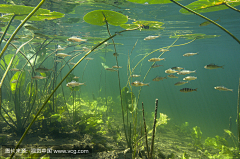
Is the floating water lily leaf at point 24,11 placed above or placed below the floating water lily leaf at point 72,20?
below

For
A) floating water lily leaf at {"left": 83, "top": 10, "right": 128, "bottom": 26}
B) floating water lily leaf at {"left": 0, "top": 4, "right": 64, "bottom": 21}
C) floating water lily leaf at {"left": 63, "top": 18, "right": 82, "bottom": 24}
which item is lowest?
floating water lily leaf at {"left": 83, "top": 10, "right": 128, "bottom": 26}

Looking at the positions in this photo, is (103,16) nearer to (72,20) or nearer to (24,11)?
(24,11)

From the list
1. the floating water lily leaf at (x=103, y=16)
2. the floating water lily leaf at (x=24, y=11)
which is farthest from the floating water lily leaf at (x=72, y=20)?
the floating water lily leaf at (x=103, y=16)

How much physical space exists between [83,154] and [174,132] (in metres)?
9.97

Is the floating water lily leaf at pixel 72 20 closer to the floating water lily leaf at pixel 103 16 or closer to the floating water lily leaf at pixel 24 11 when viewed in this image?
the floating water lily leaf at pixel 24 11

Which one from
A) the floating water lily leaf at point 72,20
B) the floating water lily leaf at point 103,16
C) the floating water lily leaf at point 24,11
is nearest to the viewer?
the floating water lily leaf at point 103,16

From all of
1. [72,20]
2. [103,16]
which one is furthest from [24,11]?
[72,20]

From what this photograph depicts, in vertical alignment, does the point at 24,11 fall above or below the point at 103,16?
above

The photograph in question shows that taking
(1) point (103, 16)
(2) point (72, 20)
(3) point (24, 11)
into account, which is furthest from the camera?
(2) point (72, 20)

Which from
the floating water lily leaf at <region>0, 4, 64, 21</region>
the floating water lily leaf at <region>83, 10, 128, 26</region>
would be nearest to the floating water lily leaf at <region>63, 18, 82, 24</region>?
the floating water lily leaf at <region>0, 4, 64, 21</region>

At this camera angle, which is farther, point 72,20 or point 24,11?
point 72,20

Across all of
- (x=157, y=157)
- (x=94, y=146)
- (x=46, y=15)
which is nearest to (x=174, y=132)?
(x=157, y=157)

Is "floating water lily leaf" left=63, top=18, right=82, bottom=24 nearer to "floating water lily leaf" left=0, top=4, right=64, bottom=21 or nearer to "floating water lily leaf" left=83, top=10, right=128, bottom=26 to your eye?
"floating water lily leaf" left=0, top=4, right=64, bottom=21

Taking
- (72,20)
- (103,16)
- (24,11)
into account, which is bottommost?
(103,16)
